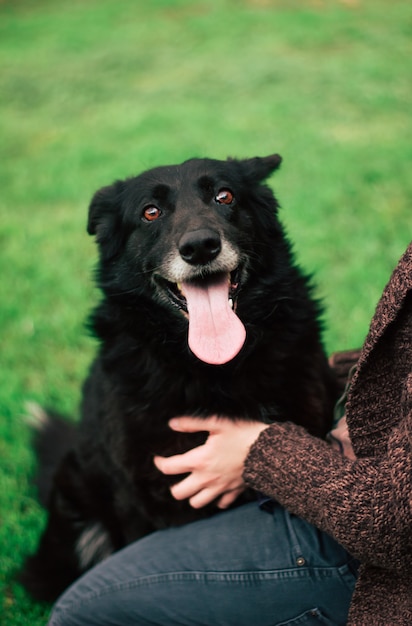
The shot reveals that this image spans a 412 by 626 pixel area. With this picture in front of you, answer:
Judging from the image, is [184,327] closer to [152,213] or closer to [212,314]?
[212,314]

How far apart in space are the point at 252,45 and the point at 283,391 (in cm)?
916

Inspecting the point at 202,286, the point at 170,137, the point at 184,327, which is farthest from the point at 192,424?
the point at 170,137

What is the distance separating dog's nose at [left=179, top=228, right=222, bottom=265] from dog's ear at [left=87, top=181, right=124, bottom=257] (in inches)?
18.4

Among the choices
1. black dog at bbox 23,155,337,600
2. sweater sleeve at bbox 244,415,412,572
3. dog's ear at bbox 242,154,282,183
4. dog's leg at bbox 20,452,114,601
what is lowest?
dog's leg at bbox 20,452,114,601

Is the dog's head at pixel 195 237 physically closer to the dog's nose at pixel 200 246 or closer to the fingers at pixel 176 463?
the dog's nose at pixel 200 246

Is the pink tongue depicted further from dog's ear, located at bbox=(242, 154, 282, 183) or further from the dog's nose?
dog's ear, located at bbox=(242, 154, 282, 183)

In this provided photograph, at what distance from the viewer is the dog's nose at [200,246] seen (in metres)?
1.98

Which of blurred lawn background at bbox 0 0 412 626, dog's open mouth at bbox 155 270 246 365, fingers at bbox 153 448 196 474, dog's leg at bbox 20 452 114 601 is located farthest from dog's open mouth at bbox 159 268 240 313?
blurred lawn background at bbox 0 0 412 626

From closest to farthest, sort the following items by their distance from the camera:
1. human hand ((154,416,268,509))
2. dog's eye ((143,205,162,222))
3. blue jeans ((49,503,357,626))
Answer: blue jeans ((49,503,357,626)) < human hand ((154,416,268,509)) < dog's eye ((143,205,162,222))

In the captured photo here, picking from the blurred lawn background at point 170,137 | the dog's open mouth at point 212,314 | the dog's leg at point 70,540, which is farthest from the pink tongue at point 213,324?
the blurred lawn background at point 170,137

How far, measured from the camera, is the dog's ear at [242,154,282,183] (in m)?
2.45

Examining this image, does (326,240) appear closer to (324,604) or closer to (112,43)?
(324,604)

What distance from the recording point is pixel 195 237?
1984mm

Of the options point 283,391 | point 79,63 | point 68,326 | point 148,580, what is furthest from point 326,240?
point 79,63
